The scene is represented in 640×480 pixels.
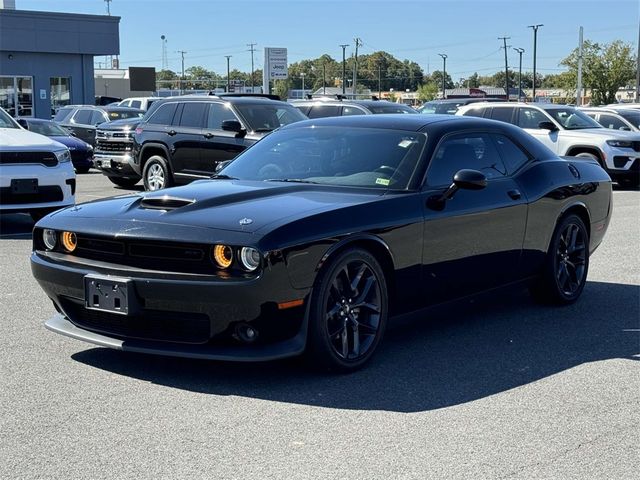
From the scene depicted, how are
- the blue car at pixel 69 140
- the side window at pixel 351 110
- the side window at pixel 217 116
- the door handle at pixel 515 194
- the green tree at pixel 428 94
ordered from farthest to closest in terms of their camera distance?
the green tree at pixel 428 94
the blue car at pixel 69 140
the side window at pixel 351 110
the side window at pixel 217 116
the door handle at pixel 515 194

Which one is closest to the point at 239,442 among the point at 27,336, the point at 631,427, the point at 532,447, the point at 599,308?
the point at 532,447

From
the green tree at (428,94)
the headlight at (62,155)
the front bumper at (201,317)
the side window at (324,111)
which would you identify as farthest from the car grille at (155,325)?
the green tree at (428,94)

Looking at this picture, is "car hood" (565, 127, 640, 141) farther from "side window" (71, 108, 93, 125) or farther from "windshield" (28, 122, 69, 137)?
"side window" (71, 108, 93, 125)

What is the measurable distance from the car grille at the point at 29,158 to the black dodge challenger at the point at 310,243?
5237mm

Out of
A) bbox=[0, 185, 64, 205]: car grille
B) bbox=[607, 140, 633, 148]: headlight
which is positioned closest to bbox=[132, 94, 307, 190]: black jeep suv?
bbox=[0, 185, 64, 205]: car grille

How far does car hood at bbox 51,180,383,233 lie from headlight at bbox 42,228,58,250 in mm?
91

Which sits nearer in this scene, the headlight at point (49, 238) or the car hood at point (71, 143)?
the headlight at point (49, 238)

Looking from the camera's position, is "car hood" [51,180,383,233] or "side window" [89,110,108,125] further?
"side window" [89,110,108,125]

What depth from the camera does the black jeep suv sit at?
15266 millimetres

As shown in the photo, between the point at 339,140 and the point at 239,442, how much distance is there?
273 cm

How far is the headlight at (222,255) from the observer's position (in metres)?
4.96

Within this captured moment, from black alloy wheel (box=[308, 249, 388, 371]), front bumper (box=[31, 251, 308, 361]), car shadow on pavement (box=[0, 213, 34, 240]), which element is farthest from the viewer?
car shadow on pavement (box=[0, 213, 34, 240])

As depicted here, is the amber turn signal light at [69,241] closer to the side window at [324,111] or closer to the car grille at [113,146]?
the car grille at [113,146]

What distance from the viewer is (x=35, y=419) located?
4.57 m
